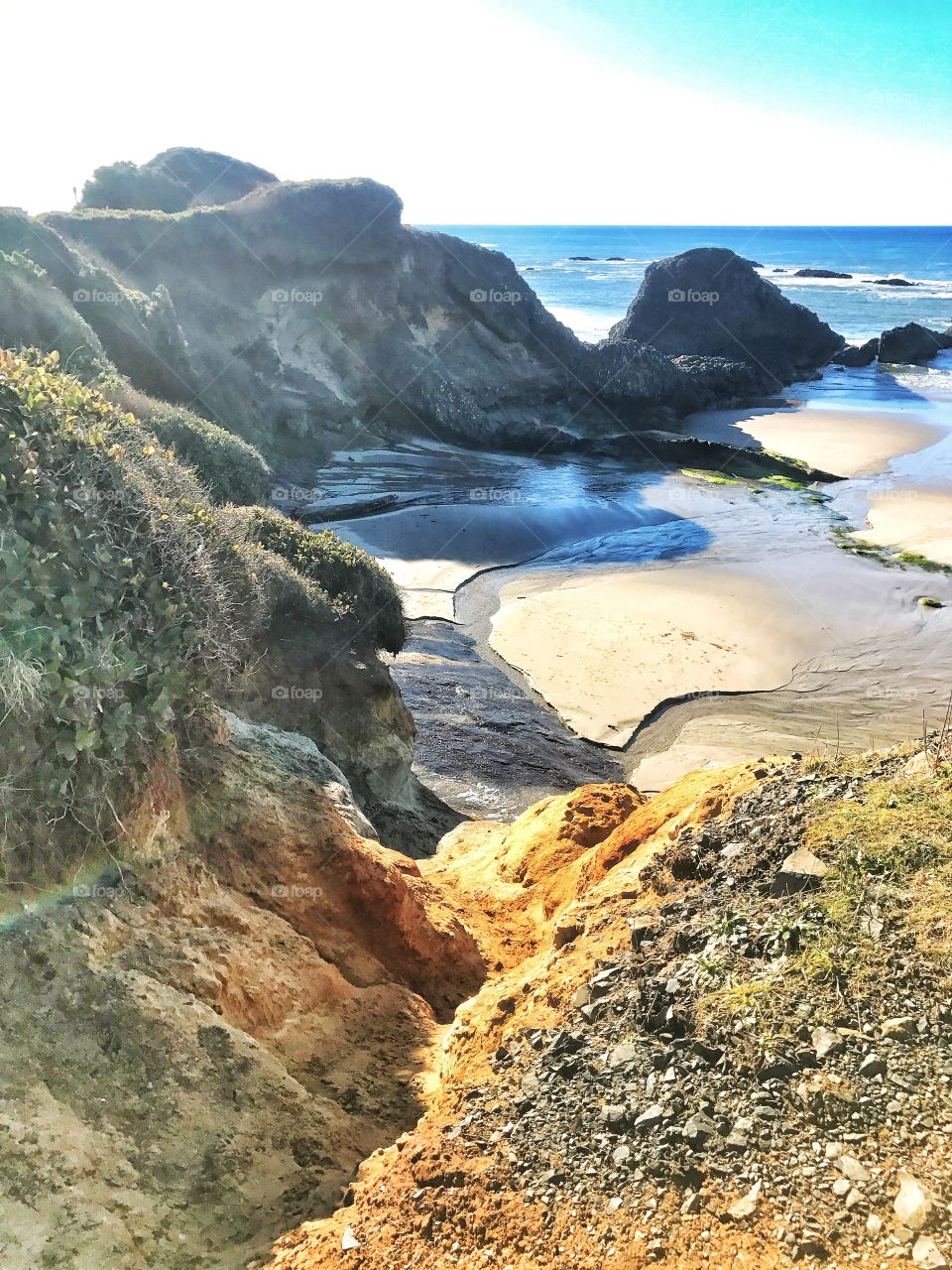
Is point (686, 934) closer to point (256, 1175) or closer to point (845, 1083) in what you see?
point (845, 1083)

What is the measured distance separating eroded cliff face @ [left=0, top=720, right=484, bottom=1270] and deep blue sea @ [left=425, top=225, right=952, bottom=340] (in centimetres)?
6015

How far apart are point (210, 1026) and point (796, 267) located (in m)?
127

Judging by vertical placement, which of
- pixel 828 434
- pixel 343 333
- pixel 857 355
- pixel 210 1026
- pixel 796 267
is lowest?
pixel 210 1026

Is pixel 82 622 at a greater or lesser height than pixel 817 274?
lesser

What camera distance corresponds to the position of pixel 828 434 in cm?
3938

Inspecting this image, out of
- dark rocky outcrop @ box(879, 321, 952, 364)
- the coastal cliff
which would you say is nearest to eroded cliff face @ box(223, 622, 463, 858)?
the coastal cliff

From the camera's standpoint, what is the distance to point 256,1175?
186 inches

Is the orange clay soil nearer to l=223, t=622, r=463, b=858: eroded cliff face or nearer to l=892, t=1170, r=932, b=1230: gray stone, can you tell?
l=892, t=1170, r=932, b=1230: gray stone

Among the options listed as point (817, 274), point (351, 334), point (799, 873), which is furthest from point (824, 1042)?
point (817, 274)

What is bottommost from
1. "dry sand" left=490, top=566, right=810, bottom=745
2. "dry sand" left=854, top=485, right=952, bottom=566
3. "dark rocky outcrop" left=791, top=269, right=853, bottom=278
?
"dry sand" left=490, top=566, right=810, bottom=745

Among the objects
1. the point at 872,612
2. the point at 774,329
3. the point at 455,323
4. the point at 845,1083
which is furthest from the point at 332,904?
the point at 774,329

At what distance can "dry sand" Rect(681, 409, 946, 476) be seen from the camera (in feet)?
116

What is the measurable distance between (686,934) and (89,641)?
4065 mm

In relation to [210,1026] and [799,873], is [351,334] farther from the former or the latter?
[799,873]
